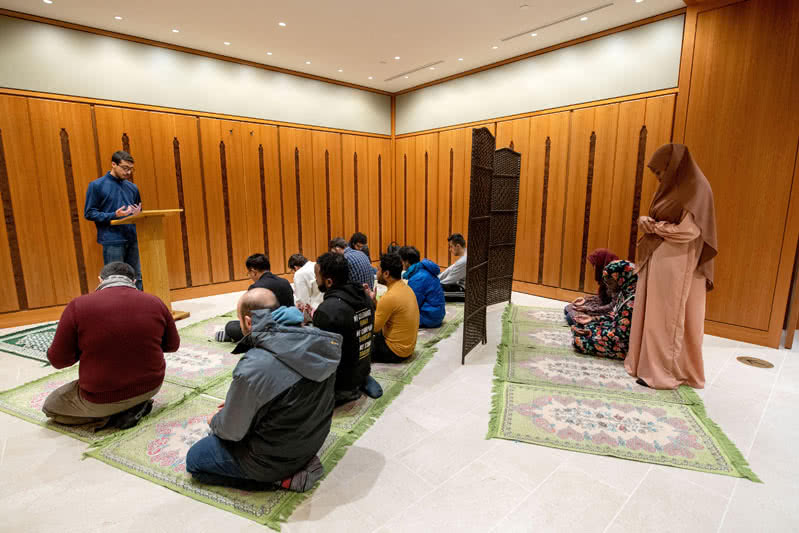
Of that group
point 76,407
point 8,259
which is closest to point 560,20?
point 76,407

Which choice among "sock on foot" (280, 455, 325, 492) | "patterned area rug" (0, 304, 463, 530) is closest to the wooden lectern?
"patterned area rug" (0, 304, 463, 530)

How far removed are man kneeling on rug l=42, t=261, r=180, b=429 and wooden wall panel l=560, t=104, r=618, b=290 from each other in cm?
512

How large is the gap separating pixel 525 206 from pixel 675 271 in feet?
11.0

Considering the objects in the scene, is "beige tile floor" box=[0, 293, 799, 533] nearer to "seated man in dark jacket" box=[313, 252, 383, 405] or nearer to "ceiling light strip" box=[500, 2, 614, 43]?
"seated man in dark jacket" box=[313, 252, 383, 405]

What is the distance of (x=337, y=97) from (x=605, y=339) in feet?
20.1

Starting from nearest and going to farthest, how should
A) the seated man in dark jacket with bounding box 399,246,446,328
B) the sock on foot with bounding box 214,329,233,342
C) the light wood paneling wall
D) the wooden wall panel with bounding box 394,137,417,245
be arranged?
the sock on foot with bounding box 214,329,233,342
the seated man in dark jacket with bounding box 399,246,446,328
the light wood paneling wall
the wooden wall panel with bounding box 394,137,417,245

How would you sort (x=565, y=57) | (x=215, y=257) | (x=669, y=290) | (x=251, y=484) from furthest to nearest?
(x=215, y=257), (x=565, y=57), (x=669, y=290), (x=251, y=484)

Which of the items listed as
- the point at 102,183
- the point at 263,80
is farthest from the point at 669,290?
the point at 263,80

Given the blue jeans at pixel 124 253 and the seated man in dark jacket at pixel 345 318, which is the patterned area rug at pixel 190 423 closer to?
the seated man in dark jacket at pixel 345 318

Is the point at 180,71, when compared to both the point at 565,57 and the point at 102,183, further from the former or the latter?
the point at 565,57

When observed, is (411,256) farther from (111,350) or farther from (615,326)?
(111,350)

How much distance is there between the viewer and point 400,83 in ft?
24.6

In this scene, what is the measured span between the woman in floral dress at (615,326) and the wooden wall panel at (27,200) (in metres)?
6.17

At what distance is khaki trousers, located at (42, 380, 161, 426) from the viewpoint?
250cm
